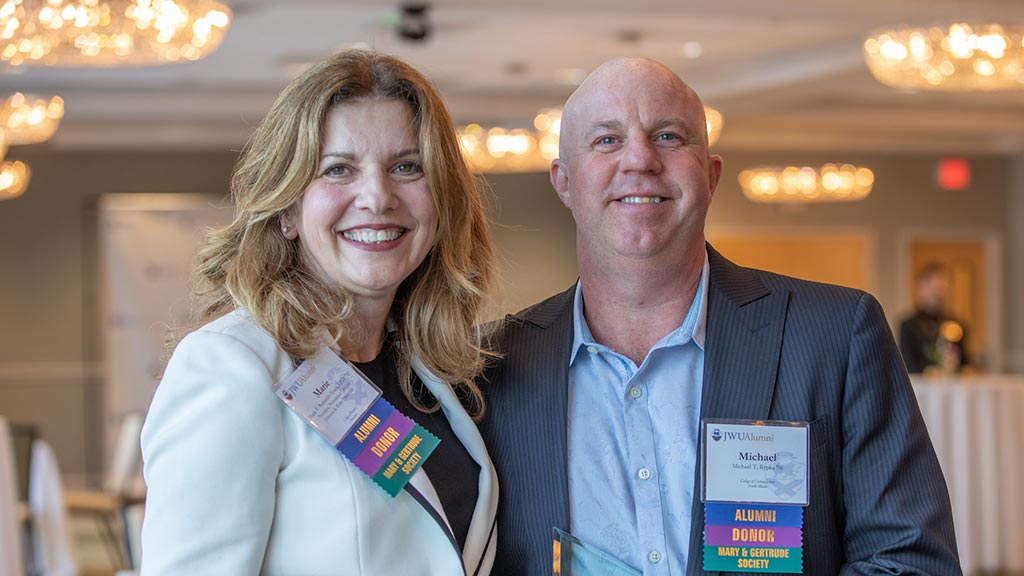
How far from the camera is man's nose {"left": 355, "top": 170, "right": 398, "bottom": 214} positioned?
6.13 feet

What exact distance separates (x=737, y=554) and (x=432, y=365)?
599mm

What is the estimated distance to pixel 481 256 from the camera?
2.24 metres

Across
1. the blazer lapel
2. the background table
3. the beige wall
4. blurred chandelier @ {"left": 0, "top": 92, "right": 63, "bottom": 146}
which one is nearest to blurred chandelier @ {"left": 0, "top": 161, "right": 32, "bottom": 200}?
blurred chandelier @ {"left": 0, "top": 92, "right": 63, "bottom": 146}

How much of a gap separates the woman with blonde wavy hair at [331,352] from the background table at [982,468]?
570cm

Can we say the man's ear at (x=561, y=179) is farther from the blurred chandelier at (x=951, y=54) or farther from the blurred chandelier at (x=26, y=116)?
the blurred chandelier at (x=26, y=116)

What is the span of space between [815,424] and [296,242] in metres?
0.88

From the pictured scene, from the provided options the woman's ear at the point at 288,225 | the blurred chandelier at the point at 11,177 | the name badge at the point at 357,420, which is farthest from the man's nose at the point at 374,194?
the blurred chandelier at the point at 11,177

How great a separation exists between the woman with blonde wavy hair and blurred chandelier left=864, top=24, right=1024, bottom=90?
472 centimetres

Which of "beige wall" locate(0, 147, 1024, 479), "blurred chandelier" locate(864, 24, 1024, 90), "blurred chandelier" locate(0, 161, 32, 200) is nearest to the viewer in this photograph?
"blurred chandelier" locate(864, 24, 1024, 90)

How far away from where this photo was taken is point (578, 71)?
10062 millimetres

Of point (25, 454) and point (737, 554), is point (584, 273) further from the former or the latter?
point (25, 454)

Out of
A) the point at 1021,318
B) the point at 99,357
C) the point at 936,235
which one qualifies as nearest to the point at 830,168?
the point at 936,235

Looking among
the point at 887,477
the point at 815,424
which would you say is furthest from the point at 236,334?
the point at 887,477

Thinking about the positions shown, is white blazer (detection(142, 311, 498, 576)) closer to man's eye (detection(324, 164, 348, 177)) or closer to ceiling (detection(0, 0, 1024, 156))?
man's eye (detection(324, 164, 348, 177))
